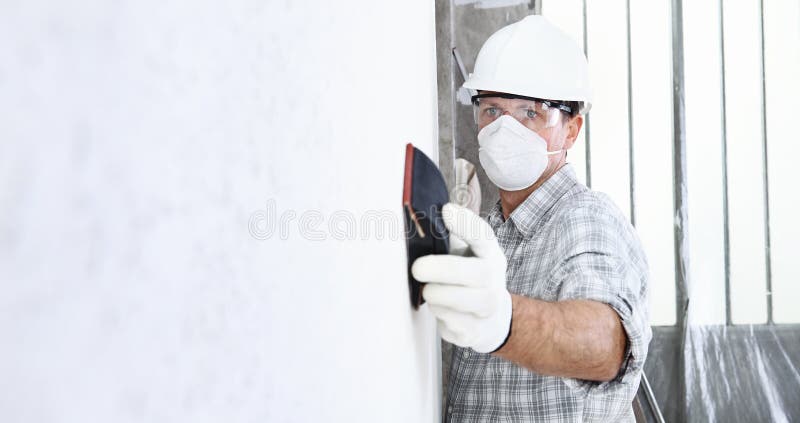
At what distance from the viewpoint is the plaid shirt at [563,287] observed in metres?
0.93

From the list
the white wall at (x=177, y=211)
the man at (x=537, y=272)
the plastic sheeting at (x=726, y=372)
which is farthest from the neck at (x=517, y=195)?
the plastic sheeting at (x=726, y=372)

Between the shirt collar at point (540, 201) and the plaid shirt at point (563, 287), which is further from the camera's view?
the shirt collar at point (540, 201)

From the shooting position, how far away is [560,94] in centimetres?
129

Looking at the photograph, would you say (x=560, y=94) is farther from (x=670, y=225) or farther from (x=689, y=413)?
(x=689, y=413)

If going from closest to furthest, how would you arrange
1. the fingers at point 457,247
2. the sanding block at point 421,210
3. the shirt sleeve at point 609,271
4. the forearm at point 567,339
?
1. the sanding block at point 421,210
2. the fingers at point 457,247
3. the forearm at point 567,339
4. the shirt sleeve at point 609,271

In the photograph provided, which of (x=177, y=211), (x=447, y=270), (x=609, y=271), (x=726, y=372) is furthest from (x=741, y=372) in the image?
(x=177, y=211)

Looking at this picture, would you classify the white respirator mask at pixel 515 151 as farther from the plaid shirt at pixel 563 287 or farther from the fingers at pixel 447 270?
the fingers at pixel 447 270

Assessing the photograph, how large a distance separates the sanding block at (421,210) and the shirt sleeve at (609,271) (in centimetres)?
43

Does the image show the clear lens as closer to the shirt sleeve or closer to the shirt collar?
the shirt collar

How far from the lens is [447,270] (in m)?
0.51

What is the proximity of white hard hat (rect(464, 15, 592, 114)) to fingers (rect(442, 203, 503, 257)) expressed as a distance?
0.72 m

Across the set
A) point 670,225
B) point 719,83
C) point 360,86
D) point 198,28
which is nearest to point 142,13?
point 198,28

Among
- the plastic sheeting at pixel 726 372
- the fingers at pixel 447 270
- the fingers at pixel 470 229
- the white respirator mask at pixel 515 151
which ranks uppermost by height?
the white respirator mask at pixel 515 151

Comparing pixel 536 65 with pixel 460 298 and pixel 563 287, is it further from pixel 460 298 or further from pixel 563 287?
pixel 460 298
